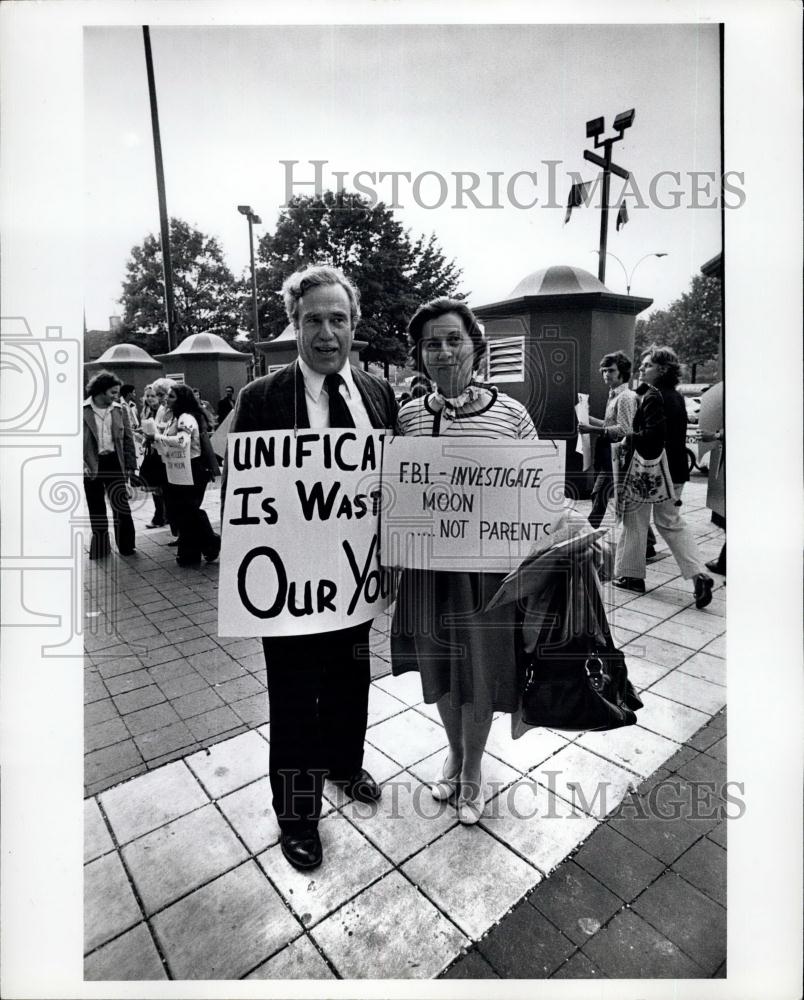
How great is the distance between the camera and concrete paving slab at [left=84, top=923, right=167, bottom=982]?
1793 mm

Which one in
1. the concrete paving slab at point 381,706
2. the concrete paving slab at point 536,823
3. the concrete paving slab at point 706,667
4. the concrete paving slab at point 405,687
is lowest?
the concrete paving slab at point 536,823

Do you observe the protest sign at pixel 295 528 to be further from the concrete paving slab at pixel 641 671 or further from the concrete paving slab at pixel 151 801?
the concrete paving slab at pixel 641 671

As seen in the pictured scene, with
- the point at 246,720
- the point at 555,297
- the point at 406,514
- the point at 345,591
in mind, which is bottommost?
the point at 246,720

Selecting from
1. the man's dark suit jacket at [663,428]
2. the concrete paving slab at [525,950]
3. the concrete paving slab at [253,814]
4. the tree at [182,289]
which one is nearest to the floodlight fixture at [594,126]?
the man's dark suit jacket at [663,428]

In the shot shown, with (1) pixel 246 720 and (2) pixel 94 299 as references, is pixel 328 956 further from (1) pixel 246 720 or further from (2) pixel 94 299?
(2) pixel 94 299

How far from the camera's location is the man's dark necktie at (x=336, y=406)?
1986mm

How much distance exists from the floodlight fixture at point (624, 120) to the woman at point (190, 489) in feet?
6.07

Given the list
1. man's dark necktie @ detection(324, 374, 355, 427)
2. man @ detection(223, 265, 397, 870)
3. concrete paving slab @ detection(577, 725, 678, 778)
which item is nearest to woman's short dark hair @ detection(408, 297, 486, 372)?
man @ detection(223, 265, 397, 870)

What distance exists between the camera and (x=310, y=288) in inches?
75.0

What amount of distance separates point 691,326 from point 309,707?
78.6 inches

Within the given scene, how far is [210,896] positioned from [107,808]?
636 mm

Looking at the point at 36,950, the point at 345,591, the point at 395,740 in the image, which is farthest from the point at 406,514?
the point at 36,950

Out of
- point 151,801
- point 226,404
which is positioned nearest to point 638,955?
point 151,801

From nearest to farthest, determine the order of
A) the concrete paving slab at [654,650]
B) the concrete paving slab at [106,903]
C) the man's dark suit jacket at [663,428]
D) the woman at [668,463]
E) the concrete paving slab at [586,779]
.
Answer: the concrete paving slab at [106,903], the woman at [668,463], the concrete paving slab at [586,779], the man's dark suit jacket at [663,428], the concrete paving slab at [654,650]
